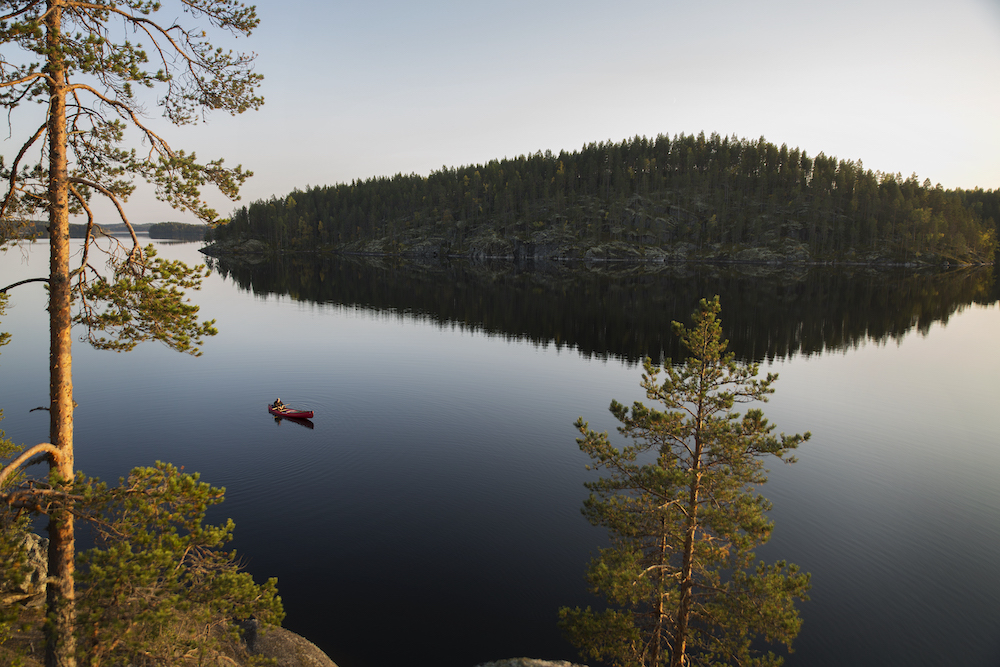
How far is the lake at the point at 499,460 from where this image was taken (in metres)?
19.1

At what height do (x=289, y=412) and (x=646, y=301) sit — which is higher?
(x=646, y=301)

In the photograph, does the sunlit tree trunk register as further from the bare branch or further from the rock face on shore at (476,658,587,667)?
the rock face on shore at (476,658,587,667)

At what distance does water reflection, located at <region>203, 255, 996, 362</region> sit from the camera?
66250mm

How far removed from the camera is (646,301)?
3733 inches

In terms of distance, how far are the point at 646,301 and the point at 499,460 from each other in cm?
6985

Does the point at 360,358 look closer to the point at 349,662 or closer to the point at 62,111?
the point at 349,662

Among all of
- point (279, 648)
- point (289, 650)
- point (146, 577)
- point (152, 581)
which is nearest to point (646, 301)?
point (289, 650)

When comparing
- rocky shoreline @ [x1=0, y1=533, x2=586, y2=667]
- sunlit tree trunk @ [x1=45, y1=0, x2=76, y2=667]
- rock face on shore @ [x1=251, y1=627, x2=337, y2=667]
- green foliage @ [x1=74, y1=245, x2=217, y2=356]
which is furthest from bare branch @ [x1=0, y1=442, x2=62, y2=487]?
rock face on shore @ [x1=251, y1=627, x2=337, y2=667]

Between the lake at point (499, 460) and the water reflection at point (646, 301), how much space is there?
96 cm

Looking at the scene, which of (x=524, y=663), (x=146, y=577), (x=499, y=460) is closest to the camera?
(x=146, y=577)

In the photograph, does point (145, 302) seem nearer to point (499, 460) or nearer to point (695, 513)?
point (695, 513)

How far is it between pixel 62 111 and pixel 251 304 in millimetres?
92652

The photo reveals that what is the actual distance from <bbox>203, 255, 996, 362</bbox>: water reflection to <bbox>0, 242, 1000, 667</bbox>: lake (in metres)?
0.96

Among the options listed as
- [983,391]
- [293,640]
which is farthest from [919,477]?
[293,640]
